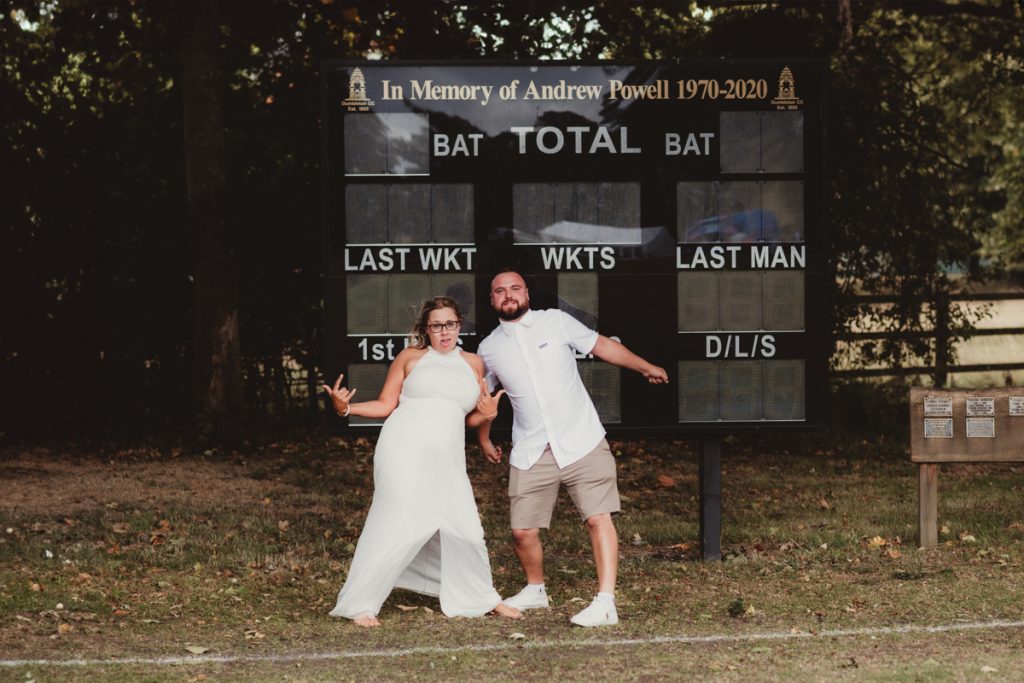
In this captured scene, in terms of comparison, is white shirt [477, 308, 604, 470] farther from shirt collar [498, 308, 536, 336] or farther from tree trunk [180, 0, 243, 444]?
tree trunk [180, 0, 243, 444]

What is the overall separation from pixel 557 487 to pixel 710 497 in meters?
1.88

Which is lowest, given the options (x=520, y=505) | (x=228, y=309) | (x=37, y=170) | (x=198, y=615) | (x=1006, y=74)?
(x=198, y=615)

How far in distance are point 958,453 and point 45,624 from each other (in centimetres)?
573

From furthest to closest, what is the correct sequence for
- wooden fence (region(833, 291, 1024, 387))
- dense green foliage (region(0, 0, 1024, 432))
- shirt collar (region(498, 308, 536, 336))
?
wooden fence (region(833, 291, 1024, 387))
dense green foliage (region(0, 0, 1024, 432))
shirt collar (region(498, 308, 536, 336))

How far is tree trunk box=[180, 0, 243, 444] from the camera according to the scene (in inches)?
559

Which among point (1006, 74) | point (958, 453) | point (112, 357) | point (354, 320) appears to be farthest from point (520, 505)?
point (1006, 74)

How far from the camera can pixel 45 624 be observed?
778cm

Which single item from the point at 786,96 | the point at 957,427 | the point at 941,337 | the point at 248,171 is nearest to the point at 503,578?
the point at 957,427

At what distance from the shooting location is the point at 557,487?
787 centimetres

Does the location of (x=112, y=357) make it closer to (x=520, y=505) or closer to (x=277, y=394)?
(x=277, y=394)

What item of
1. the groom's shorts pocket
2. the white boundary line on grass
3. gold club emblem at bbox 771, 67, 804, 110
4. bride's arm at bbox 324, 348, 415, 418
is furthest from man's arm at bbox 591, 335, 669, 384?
gold club emblem at bbox 771, 67, 804, 110

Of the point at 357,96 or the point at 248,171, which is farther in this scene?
the point at 248,171

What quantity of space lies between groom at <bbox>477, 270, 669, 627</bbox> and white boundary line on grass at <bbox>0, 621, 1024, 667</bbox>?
659 millimetres

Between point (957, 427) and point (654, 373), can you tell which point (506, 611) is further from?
point (957, 427)
